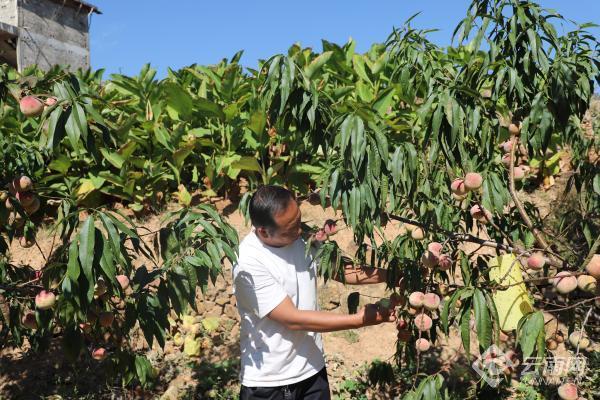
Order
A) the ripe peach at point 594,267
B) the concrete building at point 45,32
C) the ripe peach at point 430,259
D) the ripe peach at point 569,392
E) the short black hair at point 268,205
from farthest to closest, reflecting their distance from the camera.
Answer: the concrete building at point 45,32 → the short black hair at point 268,205 → the ripe peach at point 430,259 → the ripe peach at point 569,392 → the ripe peach at point 594,267

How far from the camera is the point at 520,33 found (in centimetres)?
197

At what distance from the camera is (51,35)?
13.3 metres

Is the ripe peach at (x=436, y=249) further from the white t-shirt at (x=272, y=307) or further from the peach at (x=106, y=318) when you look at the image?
the peach at (x=106, y=318)

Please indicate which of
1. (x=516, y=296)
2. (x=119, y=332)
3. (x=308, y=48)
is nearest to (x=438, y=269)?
(x=516, y=296)

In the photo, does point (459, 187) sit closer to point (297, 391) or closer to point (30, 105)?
point (297, 391)

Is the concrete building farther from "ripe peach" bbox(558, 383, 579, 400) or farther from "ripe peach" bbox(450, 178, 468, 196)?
"ripe peach" bbox(558, 383, 579, 400)

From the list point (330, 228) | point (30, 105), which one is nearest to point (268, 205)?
point (330, 228)

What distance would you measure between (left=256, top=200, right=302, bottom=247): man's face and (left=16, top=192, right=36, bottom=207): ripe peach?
88 centimetres

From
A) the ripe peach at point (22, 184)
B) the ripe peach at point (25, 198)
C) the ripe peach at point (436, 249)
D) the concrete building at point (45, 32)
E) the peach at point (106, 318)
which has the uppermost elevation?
the concrete building at point (45, 32)

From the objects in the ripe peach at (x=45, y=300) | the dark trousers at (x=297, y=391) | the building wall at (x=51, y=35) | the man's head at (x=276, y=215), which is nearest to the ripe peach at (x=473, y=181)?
the man's head at (x=276, y=215)

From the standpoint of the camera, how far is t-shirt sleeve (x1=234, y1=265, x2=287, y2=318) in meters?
2.09

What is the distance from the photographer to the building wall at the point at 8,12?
12.3m

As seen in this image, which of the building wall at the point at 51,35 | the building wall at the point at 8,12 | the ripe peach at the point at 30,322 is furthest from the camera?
the building wall at the point at 51,35

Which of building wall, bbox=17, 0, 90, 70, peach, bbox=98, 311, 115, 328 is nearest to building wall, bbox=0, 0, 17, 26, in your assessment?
building wall, bbox=17, 0, 90, 70
